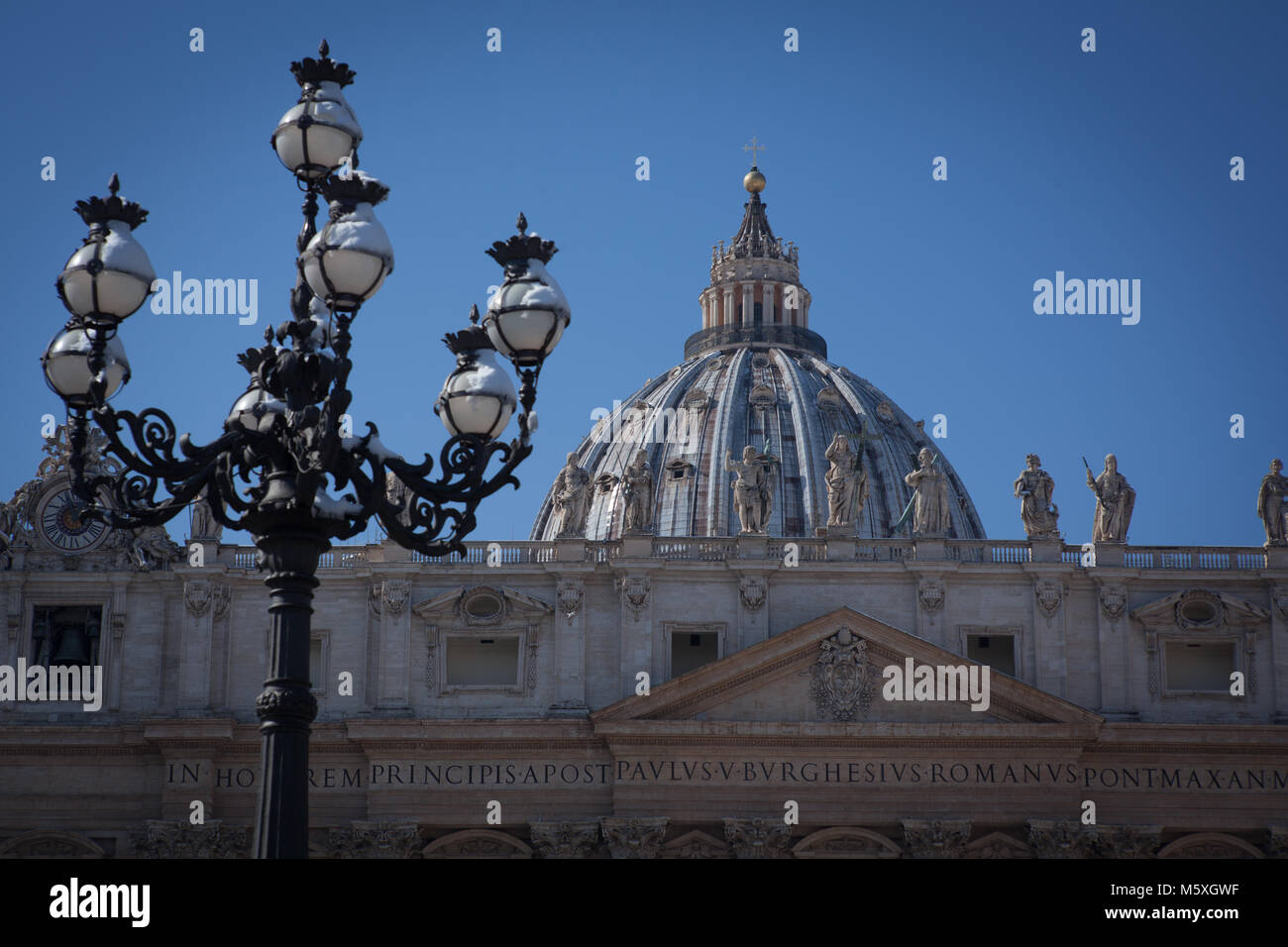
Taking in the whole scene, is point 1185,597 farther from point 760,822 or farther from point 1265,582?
point 760,822

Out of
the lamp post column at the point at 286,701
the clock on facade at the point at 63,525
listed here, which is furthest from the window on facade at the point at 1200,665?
the lamp post column at the point at 286,701

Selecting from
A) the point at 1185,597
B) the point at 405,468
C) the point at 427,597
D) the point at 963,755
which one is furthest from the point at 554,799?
the point at 405,468

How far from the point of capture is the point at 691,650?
57.7 m

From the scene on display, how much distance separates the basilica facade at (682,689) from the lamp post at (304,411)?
33.8 meters

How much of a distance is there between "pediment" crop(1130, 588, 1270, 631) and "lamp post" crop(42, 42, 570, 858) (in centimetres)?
3803

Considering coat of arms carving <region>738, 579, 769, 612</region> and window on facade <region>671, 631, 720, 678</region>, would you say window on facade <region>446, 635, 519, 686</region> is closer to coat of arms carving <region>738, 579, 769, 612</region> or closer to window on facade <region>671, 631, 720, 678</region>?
window on facade <region>671, 631, 720, 678</region>

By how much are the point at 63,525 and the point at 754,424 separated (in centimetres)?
5289

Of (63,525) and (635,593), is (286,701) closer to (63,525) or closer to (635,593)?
(635,593)

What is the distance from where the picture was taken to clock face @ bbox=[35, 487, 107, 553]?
192 feet

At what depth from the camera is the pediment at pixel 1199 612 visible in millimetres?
57625

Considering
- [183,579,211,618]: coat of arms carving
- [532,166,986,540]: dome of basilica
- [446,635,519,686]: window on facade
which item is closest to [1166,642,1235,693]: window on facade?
[446,635,519,686]: window on facade

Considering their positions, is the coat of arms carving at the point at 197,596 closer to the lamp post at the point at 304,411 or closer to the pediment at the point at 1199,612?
the pediment at the point at 1199,612

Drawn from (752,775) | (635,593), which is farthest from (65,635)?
(752,775)

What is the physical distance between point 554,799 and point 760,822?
5.00 m
